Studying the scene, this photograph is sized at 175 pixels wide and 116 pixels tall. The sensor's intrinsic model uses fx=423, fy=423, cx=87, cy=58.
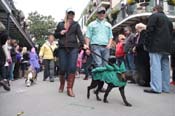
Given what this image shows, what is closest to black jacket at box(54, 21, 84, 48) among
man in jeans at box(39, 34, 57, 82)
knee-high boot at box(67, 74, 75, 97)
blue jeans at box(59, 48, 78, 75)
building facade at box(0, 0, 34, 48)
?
blue jeans at box(59, 48, 78, 75)

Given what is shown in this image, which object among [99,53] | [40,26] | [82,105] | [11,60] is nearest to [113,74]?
[82,105]

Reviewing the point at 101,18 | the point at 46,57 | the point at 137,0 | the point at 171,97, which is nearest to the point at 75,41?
the point at 101,18

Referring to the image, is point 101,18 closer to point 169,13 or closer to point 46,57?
point 46,57

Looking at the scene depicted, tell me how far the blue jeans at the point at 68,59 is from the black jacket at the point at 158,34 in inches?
74.1

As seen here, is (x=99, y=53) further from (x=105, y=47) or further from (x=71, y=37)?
(x=71, y=37)

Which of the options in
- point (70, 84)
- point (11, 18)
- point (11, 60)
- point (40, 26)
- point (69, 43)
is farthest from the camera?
point (40, 26)

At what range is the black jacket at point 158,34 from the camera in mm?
9594

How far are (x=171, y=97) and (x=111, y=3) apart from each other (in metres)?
46.2

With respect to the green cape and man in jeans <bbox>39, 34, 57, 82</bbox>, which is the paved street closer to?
the green cape

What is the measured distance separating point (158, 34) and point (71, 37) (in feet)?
6.84

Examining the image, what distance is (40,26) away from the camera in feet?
265

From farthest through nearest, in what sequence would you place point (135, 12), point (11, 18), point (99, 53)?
point (135, 12) → point (11, 18) → point (99, 53)

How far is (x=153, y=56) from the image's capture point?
382 inches

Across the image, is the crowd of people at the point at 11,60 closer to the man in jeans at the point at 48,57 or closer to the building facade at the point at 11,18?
the man in jeans at the point at 48,57
